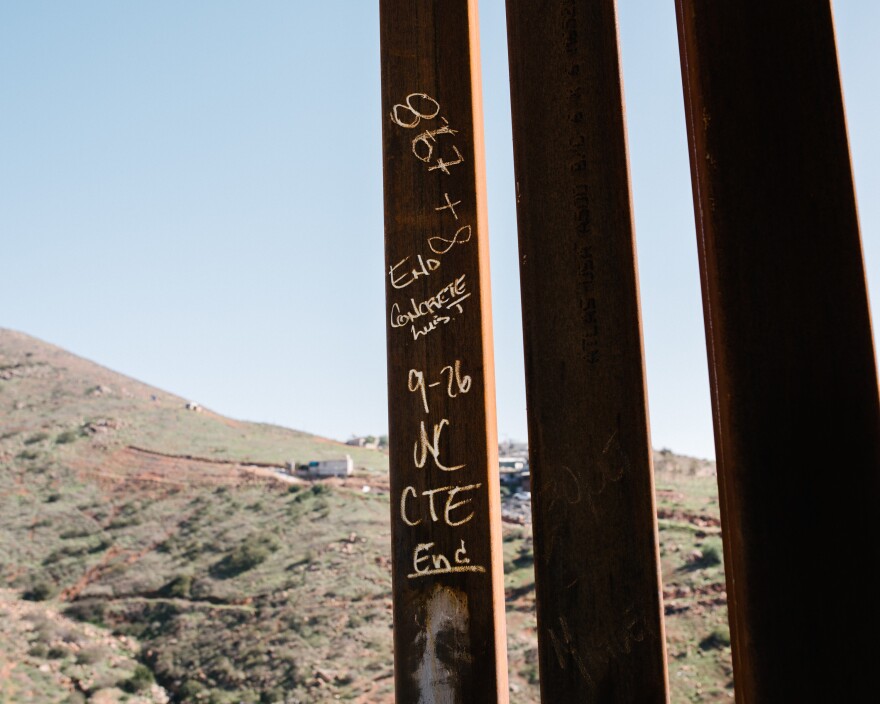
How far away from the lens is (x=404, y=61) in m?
2.85

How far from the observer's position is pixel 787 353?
188 centimetres

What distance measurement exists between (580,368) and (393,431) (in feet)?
2.00

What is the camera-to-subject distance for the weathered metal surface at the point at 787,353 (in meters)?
1.79

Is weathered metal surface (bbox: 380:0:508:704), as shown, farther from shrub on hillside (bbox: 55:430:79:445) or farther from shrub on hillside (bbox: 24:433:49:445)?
shrub on hillside (bbox: 24:433:49:445)

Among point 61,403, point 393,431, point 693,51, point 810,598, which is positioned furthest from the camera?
point 61,403

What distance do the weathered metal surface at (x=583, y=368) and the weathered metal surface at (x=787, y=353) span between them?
0.34 m

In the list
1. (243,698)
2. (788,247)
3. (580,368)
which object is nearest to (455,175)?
(580,368)

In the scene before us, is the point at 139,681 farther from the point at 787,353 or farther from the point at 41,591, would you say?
the point at 787,353

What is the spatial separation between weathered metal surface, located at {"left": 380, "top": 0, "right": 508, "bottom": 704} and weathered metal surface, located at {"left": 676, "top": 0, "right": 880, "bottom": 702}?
78 cm

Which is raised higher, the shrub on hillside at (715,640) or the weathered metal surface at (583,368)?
the weathered metal surface at (583,368)

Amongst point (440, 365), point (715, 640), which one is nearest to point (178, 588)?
point (715, 640)

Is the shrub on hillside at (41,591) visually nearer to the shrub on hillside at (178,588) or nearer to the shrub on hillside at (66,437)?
the shrub on hillside at (178,588)

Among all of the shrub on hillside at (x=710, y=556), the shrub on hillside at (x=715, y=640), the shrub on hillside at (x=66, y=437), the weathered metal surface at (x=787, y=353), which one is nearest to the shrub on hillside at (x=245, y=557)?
the shrub on hillside at (x=710, y=556)

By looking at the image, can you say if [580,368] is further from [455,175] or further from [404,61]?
[404,61]
